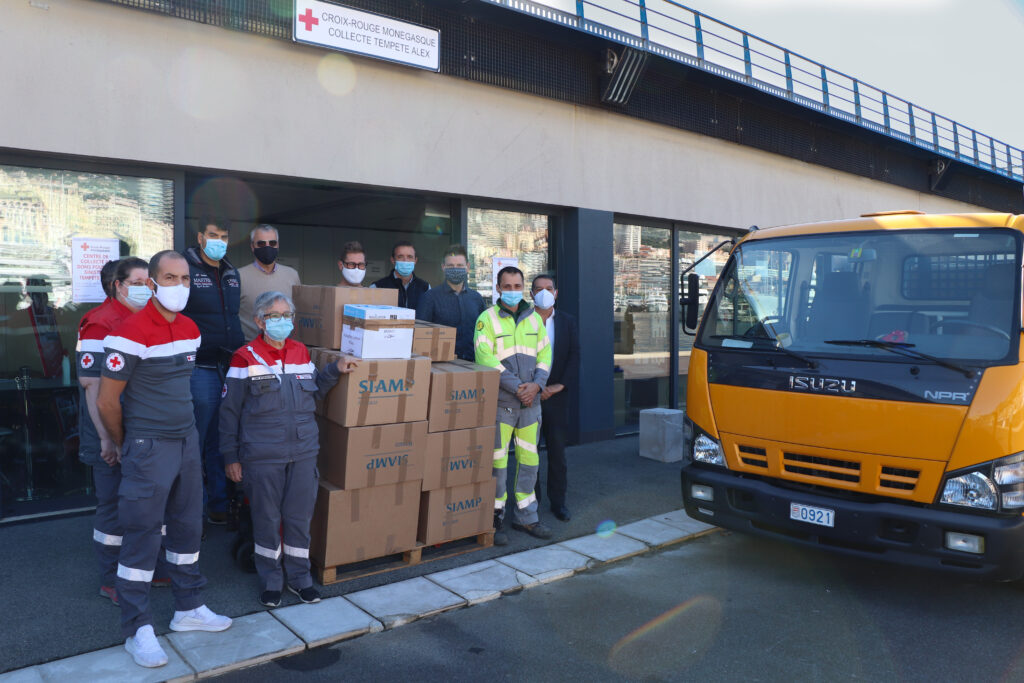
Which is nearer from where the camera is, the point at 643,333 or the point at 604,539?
the point at 604,539

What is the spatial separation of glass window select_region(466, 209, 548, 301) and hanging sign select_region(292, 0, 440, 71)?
1716 millimetres

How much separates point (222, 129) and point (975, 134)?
17.7m

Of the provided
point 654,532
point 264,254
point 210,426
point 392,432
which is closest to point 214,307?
point 264,254

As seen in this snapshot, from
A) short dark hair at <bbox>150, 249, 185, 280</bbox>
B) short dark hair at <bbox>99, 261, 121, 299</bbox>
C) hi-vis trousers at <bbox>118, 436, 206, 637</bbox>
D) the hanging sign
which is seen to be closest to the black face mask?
short dark hair at <bbox>99, 261, 121, 299</bbox>

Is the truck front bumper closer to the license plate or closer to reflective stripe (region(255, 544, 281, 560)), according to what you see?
the license plate

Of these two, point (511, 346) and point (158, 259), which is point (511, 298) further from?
point (158, 259)

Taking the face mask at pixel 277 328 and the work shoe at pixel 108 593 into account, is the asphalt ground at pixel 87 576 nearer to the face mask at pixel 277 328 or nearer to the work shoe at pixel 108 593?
the work shoe at pixel 108 593

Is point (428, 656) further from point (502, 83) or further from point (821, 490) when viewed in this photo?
point (502, 83)

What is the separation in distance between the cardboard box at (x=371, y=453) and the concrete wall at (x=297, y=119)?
2897mm

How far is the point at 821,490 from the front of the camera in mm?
4203

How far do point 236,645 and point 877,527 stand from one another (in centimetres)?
349

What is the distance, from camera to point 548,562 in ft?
16.2

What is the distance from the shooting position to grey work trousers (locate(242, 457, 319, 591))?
4055 millimetres

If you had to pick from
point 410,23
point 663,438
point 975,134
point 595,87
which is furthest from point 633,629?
point 975,134
